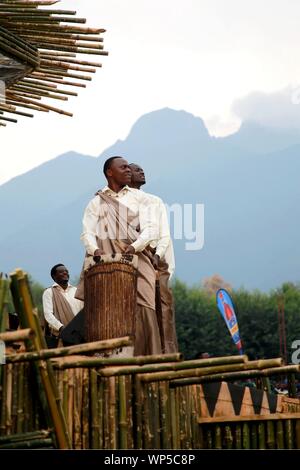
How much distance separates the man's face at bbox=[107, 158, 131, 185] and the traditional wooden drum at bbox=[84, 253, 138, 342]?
88 cm

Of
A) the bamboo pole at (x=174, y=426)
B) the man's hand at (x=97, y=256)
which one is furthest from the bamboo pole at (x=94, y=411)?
the man's hand at (x=97, y=256)

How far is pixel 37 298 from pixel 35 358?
48.1m

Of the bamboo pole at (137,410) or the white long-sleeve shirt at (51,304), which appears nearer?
the bamboo pole at (137,410)

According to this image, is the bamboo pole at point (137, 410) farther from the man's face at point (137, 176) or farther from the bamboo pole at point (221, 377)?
the man's face at point (137, 176)

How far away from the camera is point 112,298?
8.36 m

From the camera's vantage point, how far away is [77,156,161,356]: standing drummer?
8.96 m

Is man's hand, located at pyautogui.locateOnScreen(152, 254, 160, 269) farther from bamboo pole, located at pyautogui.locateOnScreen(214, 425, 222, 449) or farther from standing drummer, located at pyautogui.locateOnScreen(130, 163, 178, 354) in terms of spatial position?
bamboo pole, located at pyautogui.locateOnScreen(214, 425, 222, 449)

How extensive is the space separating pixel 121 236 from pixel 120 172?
1.59 ft

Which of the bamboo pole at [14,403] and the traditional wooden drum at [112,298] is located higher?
the traditional wooden drum at [112,298]

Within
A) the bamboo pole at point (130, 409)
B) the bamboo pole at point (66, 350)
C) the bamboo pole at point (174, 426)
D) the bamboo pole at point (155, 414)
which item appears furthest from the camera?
the bamboo pole at point (174, 426)

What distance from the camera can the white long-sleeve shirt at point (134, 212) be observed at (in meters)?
9.02

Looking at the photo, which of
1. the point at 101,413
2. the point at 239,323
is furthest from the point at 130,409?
the point at 239,323

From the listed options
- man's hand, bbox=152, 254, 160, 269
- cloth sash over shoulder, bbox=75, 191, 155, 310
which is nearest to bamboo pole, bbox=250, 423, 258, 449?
cloth sash over shoulder, bbox=75, 191, 155, 310
